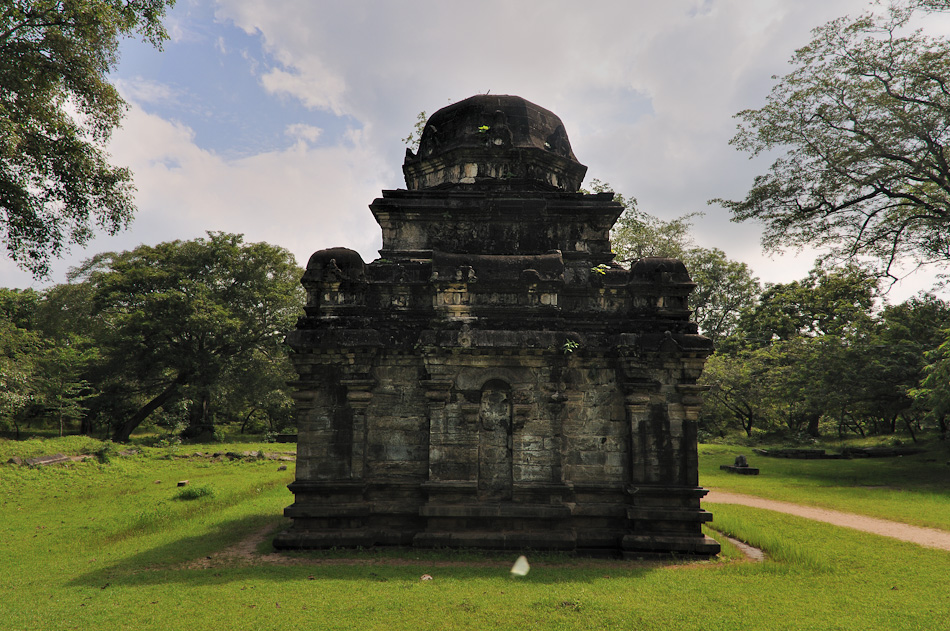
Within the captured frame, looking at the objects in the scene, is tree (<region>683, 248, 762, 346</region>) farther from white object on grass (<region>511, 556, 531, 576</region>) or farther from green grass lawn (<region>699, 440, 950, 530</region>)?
white object on grass (<region>511, 556, 531, 576</region>)

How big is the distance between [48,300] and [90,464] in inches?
792

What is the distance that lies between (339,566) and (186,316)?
24.2 meters

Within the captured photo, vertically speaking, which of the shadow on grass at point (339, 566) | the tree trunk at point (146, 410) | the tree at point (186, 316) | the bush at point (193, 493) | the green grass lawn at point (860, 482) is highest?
the tree at point (186, 316)

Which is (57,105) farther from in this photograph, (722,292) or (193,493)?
(722,292)

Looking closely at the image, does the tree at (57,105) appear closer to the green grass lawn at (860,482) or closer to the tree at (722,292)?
the green grass lawn at (860,482)

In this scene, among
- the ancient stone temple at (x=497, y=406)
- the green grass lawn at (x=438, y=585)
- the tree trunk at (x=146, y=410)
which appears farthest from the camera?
the tree trunk at (x=146, y=410)

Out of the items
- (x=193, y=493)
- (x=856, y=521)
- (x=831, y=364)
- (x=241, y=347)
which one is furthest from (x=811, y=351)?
(x=241, y=347)

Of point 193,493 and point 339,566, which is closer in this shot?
point 339,566

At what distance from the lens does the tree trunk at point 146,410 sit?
28.5 meters

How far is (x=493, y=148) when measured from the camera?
41.6 ft

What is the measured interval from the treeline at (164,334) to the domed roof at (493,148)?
20016 millimetres

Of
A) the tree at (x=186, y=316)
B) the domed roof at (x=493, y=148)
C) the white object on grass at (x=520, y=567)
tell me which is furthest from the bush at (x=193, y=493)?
the tree at (x=186, y=316)

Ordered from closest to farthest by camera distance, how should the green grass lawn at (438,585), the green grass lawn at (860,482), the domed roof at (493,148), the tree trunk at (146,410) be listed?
the green grass lawn at (438,585) < the domed roof at (493,148) < the green grass lawn at (860,482) < the tree trunk at (146,410)

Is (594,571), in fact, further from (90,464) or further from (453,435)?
(90,464)
